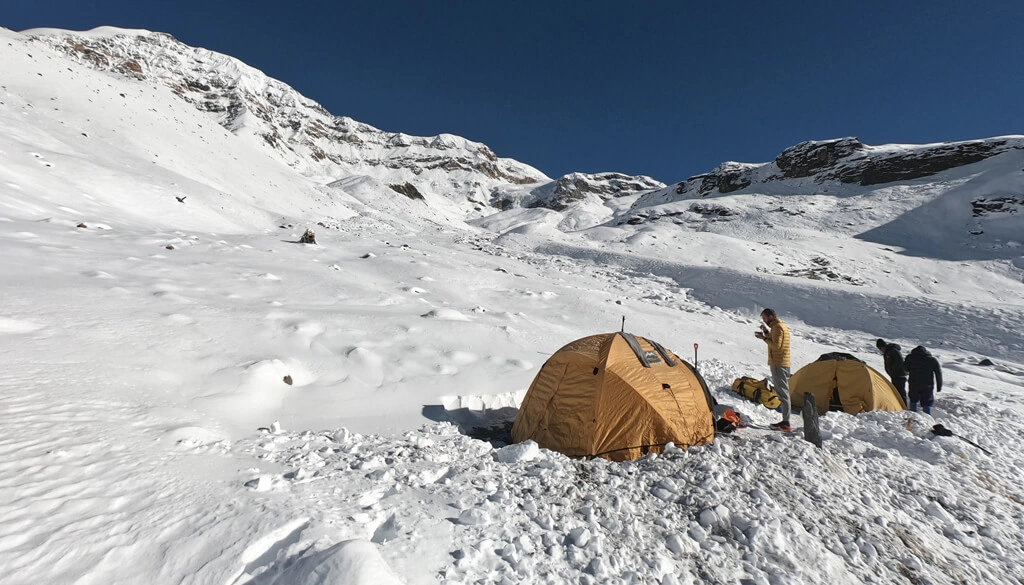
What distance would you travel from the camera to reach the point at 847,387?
7922 millimetres

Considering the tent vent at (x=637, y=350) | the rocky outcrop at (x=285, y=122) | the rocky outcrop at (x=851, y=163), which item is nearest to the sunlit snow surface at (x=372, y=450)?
the tent vent at (x=637, y=350)

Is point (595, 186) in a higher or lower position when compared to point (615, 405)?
higher

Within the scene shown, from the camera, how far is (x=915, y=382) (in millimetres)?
7992

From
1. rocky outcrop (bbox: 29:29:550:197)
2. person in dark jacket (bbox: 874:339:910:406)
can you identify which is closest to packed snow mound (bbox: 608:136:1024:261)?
person in dark jacket (bbox: 874:339:910:406)

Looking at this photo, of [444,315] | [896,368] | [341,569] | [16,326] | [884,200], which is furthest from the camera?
[884,200]

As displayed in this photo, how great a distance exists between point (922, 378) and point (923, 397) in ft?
1.22

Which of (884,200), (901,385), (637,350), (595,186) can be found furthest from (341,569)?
(595,186)

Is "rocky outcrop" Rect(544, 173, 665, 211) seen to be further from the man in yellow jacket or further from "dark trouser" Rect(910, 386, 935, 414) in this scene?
the man in yellow jacket

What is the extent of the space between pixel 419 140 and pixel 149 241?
163m

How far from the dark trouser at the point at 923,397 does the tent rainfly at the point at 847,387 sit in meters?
0.20

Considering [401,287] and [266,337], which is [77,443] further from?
[401,287]

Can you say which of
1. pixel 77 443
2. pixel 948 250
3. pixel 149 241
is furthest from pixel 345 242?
pixel 948 250

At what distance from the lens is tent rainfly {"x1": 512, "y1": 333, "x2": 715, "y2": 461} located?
5.29 m

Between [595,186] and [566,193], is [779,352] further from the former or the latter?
[595,186]
